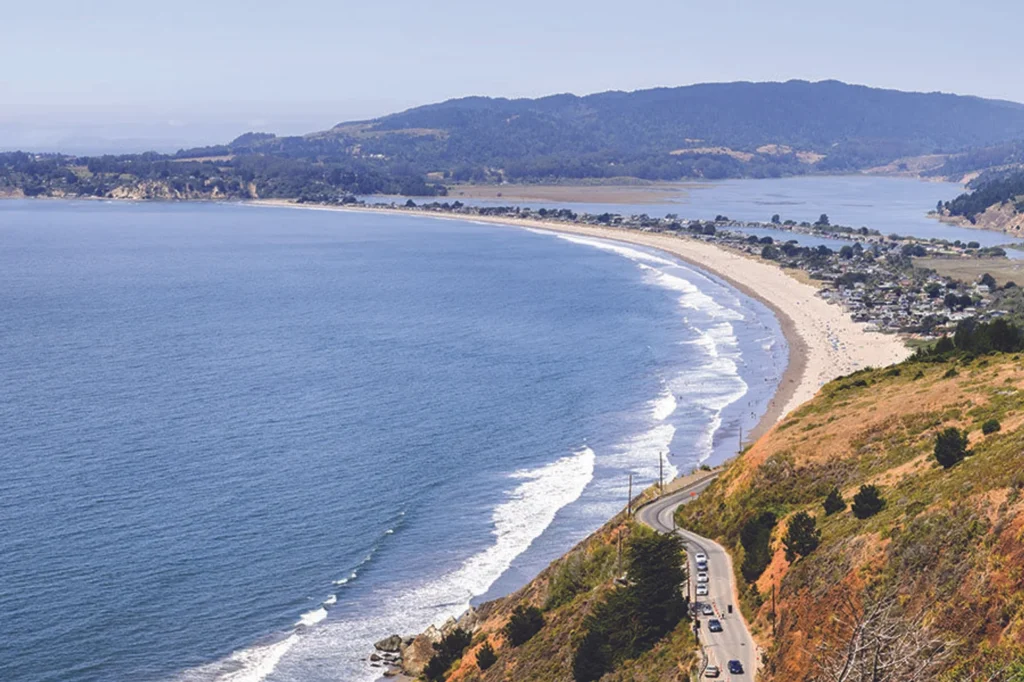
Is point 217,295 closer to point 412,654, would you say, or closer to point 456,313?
point 456,313

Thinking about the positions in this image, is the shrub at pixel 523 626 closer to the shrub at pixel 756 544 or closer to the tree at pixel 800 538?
the shrub at pixel 756 544

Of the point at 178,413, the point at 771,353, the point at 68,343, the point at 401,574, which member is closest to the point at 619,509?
the point at 401,574

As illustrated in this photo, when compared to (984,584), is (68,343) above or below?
below

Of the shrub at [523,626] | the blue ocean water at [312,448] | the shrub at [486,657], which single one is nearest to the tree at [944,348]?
the blue ocean water at [312,448]

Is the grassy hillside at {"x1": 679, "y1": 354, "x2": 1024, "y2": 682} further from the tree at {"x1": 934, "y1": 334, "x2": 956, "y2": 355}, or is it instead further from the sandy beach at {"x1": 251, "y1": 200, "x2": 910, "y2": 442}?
the sandy beach at {"x1": 251, "y1": 200, "x2": 910, "y2": 442}

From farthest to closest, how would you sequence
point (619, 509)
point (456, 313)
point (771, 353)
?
point (456, 313), point (771, 353), point (619, 509)

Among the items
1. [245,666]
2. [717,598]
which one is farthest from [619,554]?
[245,666]

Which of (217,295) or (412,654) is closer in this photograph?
(412,654)
